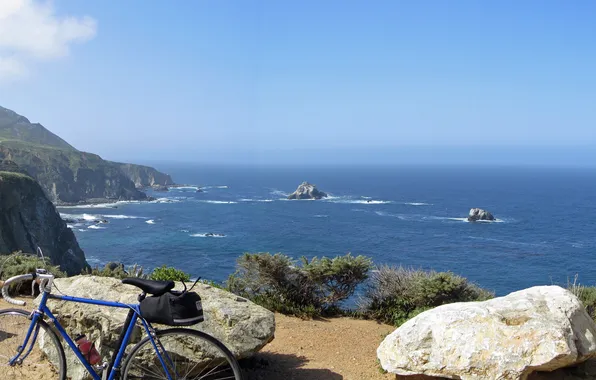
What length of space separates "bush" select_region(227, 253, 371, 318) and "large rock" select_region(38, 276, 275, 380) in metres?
4.93

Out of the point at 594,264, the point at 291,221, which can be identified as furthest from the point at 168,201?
the point at 594,264

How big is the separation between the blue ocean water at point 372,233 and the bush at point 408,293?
2413 centimetres

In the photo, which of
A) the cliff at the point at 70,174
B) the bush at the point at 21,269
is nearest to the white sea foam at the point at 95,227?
the cliff at the point at 70,174

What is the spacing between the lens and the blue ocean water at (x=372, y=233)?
51.4 meters

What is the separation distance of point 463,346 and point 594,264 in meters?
54.7

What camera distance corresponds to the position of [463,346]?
19.0ft

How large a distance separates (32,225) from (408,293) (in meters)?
57.9

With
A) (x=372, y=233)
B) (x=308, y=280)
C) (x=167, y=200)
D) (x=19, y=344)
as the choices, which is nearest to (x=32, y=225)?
(x=372, y=233)

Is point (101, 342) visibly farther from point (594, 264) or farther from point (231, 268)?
point (594, 264)

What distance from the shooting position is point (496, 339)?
5715mm

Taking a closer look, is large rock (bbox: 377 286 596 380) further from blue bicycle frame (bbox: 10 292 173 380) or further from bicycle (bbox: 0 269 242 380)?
blue bicycle frame (bbox: 10 292 173 380)

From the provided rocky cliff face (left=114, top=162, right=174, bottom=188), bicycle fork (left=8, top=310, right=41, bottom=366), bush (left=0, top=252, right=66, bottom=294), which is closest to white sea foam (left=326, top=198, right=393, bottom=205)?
rocky cliff face (left=114, top=162, right=174, bottom=188)

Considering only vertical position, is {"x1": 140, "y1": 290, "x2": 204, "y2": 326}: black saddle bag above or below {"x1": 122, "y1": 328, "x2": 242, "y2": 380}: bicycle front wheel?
above

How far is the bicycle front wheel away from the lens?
14.9 ft
